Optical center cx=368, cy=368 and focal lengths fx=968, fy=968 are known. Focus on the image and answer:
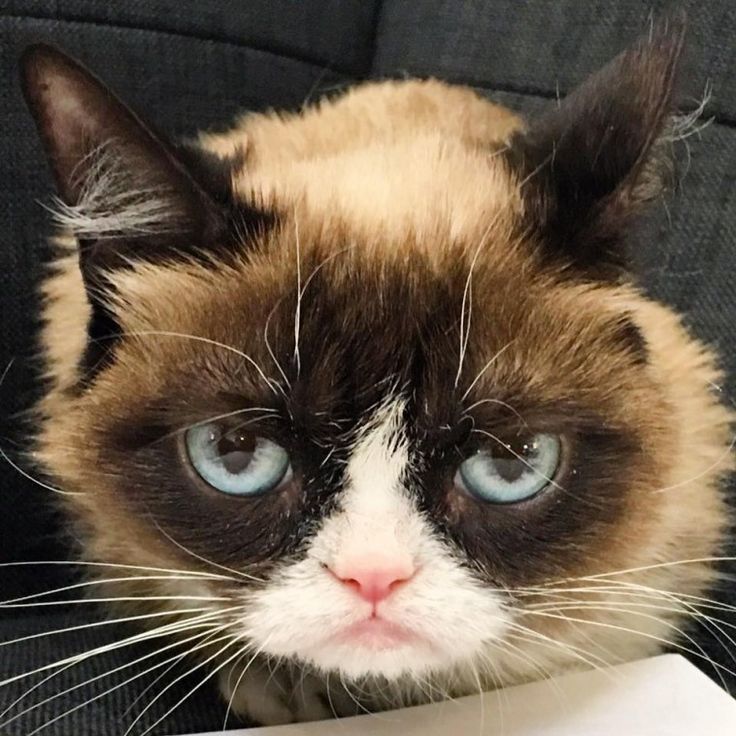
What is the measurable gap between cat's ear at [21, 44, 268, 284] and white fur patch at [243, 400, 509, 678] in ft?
0.77

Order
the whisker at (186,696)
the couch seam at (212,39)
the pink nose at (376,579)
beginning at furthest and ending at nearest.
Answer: the couch seam at (212,39) → the whisker at (186,696) → the pink nose at (376,579)

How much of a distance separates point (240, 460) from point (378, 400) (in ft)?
0.39

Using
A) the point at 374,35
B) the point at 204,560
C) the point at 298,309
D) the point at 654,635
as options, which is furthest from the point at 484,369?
the point at 374,35

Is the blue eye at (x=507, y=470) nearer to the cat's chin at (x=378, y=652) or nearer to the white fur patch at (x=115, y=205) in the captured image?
the cat's chin at (x=378, y=652)

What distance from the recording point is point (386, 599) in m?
0.72

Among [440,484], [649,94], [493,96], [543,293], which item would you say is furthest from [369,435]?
[493,96]

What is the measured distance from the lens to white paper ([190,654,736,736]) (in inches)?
32.2

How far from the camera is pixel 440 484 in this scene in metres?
0.76

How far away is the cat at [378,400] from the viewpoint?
0.75 meters

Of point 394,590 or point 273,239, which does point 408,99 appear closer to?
point 273,239

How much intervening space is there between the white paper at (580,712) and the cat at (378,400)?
3 cm

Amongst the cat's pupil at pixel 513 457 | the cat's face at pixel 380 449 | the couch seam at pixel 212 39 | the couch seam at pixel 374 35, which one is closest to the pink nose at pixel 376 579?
the cat's face at pixel 380 449

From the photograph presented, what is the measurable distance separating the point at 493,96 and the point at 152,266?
67 cm

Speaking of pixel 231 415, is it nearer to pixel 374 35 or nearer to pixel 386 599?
pixel 386 599
